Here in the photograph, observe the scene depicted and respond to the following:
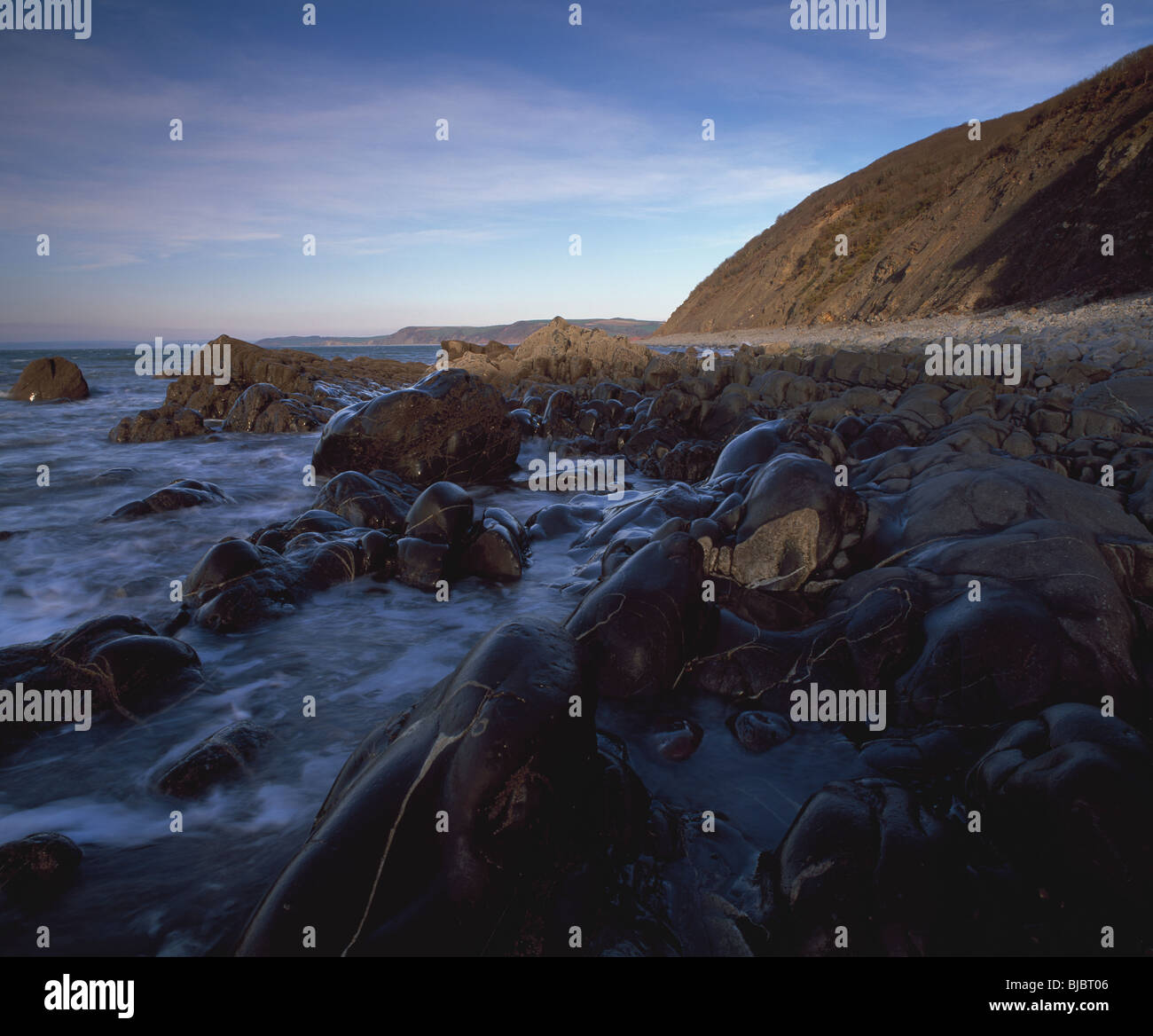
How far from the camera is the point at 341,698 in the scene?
4.43m

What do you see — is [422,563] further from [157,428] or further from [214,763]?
[157,428]

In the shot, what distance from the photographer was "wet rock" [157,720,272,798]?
3461 millimetres

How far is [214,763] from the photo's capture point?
358 cm

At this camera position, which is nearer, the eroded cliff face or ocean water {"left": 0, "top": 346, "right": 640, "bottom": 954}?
ocean water {"left": 0, "top": 346, "right": 640, "bottom": 954}

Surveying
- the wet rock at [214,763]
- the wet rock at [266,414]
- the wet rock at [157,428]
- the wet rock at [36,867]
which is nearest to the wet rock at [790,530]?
the wet rock at [214,763]

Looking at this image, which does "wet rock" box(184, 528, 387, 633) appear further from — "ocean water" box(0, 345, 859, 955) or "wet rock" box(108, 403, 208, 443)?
"wet rock" box(108, 403, 208, 443)

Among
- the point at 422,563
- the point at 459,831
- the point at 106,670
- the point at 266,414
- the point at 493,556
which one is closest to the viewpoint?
the point at 459,831

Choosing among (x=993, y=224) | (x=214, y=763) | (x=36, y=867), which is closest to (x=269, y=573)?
(x=214, y=763)

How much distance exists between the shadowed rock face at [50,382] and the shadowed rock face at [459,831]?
2798 cm

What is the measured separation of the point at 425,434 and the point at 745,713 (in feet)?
26.1

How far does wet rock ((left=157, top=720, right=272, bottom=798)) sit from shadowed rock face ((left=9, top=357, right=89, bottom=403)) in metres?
26.3

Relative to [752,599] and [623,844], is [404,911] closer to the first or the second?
Result: [623,844]

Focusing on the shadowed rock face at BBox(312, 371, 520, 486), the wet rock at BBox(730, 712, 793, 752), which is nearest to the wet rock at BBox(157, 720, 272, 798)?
the wet rock at BBox(730, 712, 793, 752)
